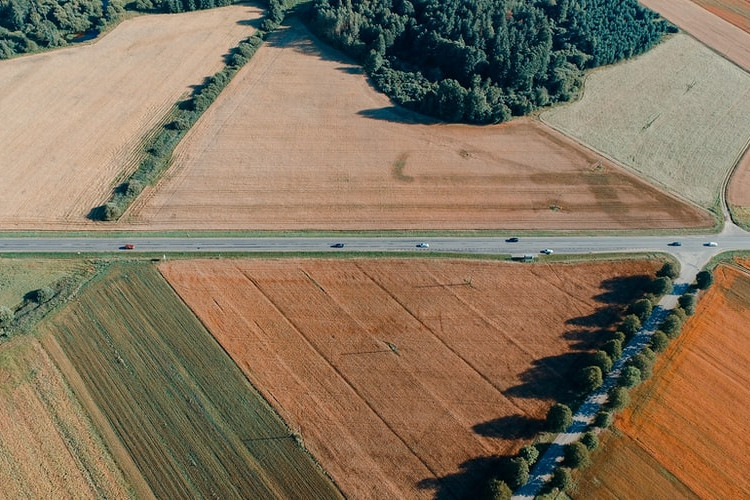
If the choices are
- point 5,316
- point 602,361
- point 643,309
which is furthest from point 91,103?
point 643,309

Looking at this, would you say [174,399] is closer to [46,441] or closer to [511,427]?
[46,441]

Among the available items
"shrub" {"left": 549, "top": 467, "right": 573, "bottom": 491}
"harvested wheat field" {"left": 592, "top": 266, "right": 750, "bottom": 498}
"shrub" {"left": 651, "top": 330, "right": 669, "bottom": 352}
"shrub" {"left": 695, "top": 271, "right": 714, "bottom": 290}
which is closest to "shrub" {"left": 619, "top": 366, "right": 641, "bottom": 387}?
"harvested wheat field" {"left": 592, "top": 266, "right": 750, "bottom": 498}

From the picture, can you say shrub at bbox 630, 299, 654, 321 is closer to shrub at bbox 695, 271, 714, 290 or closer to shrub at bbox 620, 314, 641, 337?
shrub at bbox 620, 314, 641, 337

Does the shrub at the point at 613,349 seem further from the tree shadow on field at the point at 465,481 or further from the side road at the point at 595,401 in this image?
the tree shadow on field at the point at 465,481

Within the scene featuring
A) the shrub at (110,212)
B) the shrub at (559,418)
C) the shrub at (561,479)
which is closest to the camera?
the shrub at (561,479)

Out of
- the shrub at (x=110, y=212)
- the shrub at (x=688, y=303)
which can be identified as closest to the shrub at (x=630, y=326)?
the shrub at (x=688, y=303)
